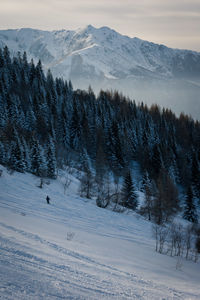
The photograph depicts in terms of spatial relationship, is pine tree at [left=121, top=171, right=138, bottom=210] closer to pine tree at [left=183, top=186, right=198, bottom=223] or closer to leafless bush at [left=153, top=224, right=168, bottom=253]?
pine tree at [left=183, top=186, right=198, bottom=223]

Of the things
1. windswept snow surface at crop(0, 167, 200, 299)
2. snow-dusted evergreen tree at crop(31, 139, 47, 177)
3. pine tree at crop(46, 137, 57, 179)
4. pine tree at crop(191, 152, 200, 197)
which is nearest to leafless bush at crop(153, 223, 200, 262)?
windswept snow surface at crop(0, 167, 200, 299)

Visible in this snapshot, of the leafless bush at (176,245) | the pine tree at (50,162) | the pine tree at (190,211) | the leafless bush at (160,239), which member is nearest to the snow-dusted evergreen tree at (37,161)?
the pine tree at (50,162)

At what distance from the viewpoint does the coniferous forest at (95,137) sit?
35219 millimetres

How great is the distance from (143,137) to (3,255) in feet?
253

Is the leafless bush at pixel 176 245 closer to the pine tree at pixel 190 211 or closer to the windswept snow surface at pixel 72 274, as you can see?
the windswept snow surface at pixel 72 274

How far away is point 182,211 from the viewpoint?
43.3m

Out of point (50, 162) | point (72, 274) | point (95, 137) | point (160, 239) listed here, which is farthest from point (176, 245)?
point (95, 137)

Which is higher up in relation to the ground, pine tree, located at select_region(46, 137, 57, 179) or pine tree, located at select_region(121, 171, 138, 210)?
pine tree, located at select_region(46, 137, 57, 179)

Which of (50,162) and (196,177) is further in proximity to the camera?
(196,177)

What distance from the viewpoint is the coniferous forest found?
3522 centimetres

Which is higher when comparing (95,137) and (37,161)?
(37,161)

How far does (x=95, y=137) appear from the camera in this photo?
69500 millimetres

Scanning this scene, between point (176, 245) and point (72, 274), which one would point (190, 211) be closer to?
point (176, 245)

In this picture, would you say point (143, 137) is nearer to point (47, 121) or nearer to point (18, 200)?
point (47, 121)
